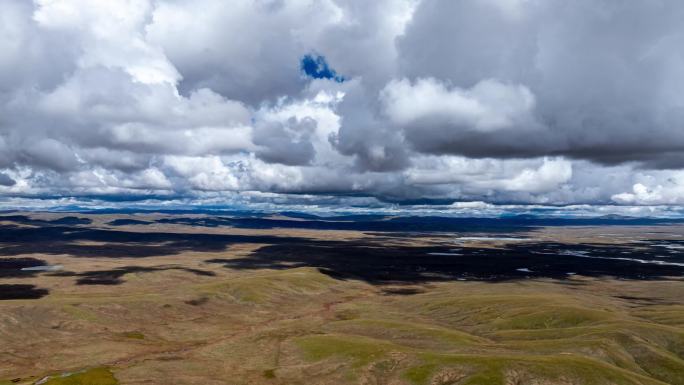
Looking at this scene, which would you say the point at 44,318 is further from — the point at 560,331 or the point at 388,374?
the point at 560,331

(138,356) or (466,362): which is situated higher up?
(466,362)

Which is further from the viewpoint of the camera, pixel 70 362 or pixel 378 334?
pixel 378 334

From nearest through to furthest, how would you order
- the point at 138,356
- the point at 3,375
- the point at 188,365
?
1. the point at 3,375
2. the point at 188,365
3. the point at 138,356

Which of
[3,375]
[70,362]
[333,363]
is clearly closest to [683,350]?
[333,363]

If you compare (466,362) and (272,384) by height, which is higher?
(466,362)

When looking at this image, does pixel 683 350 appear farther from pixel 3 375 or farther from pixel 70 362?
pixel 3 375

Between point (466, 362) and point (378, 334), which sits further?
point (378, 334)

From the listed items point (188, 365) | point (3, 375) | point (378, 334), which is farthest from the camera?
point (378, 334)

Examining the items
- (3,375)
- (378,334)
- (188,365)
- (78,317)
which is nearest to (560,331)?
(378,334)

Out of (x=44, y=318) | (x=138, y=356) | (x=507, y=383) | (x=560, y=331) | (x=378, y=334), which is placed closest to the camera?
(x=507, y=383)
